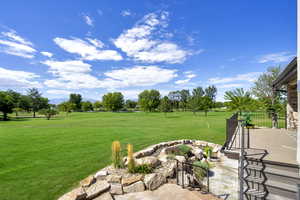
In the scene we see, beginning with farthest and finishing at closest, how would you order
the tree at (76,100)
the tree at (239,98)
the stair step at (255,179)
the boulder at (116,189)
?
the tree at (76,100)
the tree at (239,98)
the boulder at (116,189)
the stair step at (255,179)

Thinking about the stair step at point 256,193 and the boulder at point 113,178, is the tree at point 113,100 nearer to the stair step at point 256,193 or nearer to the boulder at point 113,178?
the boulder at point 113,178

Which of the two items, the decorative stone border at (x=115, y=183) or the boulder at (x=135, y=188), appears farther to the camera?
the boulder at (x=135, y=188)

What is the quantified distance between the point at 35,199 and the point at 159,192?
9.69ft

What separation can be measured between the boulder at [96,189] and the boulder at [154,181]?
1024 millimetres

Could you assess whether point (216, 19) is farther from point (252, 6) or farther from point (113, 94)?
point (113, 94)

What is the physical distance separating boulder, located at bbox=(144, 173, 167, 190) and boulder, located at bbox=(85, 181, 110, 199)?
1.02 metres

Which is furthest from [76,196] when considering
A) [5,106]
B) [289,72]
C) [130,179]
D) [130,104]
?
[130,104]

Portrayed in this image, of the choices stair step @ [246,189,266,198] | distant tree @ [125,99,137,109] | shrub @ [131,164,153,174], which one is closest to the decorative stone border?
shrub @ [131,164,153,174]

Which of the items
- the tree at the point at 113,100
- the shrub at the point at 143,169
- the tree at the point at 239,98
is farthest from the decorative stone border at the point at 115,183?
the tree at the point at 113,100

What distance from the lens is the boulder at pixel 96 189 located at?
295 centimetres

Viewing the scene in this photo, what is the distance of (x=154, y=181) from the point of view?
3338 millimetres

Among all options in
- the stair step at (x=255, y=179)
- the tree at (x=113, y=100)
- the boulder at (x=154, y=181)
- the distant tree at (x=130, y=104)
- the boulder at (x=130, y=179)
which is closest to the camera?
the stair step at (x=255, y=179)

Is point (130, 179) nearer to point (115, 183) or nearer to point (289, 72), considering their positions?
point (115, 183)

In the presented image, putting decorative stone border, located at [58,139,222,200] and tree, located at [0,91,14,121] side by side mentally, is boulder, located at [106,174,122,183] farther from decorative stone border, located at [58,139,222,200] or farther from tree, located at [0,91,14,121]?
tree, located at [0,91,14,121]
